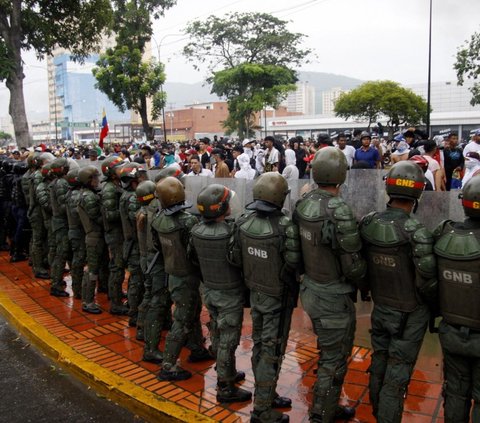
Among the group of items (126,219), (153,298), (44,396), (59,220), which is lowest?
(44,396)

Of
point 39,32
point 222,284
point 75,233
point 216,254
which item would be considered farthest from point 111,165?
point 39,32

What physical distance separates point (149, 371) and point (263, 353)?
1.49 metres

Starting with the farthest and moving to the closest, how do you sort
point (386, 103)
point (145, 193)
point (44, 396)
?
point (386, 103) → point (145, 193) → point (44, 396)

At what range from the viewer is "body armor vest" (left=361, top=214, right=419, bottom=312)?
3377 millimetres

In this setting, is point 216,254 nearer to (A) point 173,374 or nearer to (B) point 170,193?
(B) point 170,193

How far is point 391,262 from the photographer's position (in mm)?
3439

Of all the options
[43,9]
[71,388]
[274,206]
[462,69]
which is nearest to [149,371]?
[71,388]

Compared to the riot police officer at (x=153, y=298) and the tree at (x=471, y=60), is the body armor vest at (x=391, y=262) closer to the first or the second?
the riot police officer at (x=153, y=298)

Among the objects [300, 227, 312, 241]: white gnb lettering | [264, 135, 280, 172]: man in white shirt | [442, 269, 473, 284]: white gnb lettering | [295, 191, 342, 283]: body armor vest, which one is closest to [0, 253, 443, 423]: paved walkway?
[295, 191, 342, 283]: body armor vest

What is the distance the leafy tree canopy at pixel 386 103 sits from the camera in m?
49.9

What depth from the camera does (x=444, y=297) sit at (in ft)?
10.6

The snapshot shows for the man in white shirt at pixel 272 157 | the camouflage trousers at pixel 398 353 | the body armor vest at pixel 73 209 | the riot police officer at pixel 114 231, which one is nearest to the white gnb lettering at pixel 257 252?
the camouflage trousers at pixel 398 353

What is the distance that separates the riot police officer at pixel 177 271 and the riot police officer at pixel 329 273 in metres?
1.31

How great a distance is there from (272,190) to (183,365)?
2.21 metres
